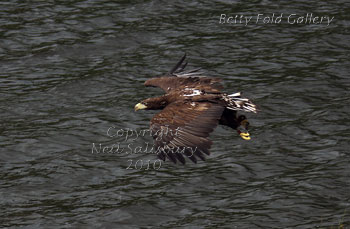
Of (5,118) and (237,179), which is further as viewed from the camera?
(5,118)

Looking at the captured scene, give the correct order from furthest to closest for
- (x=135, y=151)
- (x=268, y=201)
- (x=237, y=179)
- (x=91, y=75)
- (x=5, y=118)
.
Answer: (x=91, y=75) → (x=5, y=118) → (x=135, y=151) → (x=237, y=179) → (x=268, y=201)

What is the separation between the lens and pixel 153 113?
1634 centimetres

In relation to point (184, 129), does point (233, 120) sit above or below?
below

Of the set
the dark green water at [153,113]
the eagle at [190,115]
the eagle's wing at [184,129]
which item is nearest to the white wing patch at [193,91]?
the eagle at [190,115]

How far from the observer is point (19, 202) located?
13203mm

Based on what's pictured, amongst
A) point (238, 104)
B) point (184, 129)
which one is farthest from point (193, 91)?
point (184, 129)

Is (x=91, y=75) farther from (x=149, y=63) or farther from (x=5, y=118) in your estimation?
(x=5, y=118)

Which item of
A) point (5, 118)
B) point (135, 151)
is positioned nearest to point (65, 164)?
point (135, 151)

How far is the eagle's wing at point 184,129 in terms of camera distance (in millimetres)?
10602

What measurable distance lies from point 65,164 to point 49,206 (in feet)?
4.84

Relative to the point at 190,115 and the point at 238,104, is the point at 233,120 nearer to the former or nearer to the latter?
the point at 238,104

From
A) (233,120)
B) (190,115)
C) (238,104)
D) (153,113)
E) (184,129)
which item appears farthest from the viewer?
(153,113)

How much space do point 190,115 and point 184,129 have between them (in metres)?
0.38

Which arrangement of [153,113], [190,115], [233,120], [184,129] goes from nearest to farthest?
[184,129] → [190,115] → [233,120] → [153,113]
